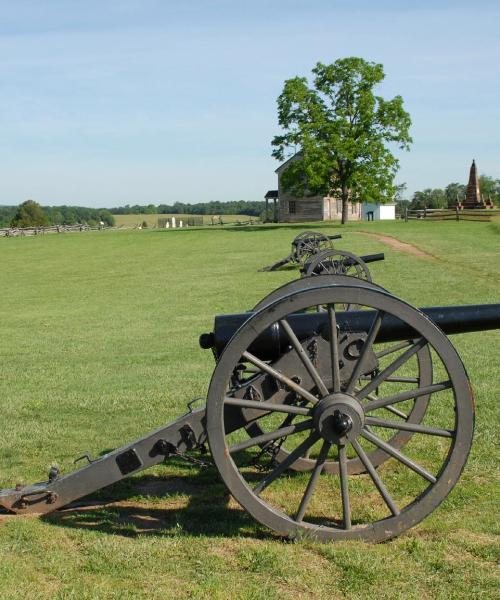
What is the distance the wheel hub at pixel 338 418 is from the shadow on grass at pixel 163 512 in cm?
82

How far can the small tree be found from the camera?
108 metres

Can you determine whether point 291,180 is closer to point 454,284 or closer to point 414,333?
point 454,284

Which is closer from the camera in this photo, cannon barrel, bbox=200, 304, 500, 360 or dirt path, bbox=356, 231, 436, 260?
cannon barrel, bbox=200, 304, 500, 360

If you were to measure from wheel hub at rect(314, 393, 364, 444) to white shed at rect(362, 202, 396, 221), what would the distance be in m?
81.5

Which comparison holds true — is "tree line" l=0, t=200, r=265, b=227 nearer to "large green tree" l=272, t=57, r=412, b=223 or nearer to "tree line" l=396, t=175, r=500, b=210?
"tree line" l=396, t=175, r=500, b=210

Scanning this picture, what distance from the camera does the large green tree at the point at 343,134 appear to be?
5531 cm

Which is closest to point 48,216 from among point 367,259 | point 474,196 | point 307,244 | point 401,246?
point 474,196

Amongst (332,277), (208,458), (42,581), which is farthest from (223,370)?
(208,458)

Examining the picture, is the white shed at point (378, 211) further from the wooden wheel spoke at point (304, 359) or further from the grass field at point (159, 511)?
the wooden wheel spoke at point (304, 359)

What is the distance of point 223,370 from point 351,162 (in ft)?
173

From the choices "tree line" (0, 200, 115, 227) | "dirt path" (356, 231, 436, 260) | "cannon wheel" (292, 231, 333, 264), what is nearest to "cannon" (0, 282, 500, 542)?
"cannon wheel" (292, 231, 333, 264)

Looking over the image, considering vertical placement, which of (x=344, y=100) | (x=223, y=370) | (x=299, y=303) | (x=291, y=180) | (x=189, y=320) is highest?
(x=344, y=100)

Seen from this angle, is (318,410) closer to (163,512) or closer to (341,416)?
(341,416)

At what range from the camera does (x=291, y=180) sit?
5688 centimetres
